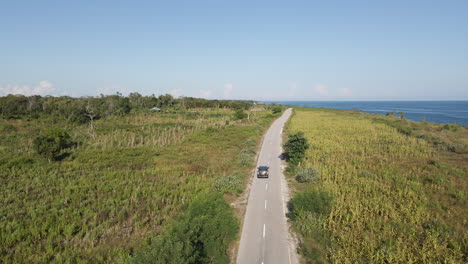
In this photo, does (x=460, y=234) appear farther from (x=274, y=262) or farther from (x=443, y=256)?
(x=274, y=262)

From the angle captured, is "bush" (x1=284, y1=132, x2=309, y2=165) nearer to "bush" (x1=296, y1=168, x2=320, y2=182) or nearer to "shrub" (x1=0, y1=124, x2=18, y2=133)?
"bush" (x1=296, y1=168, x2=320, y2=182)

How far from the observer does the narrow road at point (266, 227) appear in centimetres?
1331

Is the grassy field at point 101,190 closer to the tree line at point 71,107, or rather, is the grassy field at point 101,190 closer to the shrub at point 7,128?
the shrub at point 7,128

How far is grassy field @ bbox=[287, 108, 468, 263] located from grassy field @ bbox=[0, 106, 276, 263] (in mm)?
8657

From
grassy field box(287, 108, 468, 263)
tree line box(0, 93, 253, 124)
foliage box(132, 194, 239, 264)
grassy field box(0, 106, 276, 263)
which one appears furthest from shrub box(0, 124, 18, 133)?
grassy field box(287, 108, 468, 263)

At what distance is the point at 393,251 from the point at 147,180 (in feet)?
75.8

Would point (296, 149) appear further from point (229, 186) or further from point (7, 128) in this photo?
point (7, 128)

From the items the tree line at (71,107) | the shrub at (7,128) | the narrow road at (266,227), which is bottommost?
the narrow road at (266,227)

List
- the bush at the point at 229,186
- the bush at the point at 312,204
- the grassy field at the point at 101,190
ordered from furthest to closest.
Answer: the bush at the point at 229,186
the bush at the point at 312,204
the grassy field at the point at 101,190

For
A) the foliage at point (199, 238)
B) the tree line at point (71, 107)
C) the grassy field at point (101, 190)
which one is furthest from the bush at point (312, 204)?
the tree line at point (71, 107)

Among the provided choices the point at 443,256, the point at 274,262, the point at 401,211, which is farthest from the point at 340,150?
the point at 274,262

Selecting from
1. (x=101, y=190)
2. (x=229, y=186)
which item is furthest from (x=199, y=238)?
(x=101, y=190)

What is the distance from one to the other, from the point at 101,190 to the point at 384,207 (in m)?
26.0

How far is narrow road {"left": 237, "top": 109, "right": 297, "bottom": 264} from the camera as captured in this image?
524 inches
